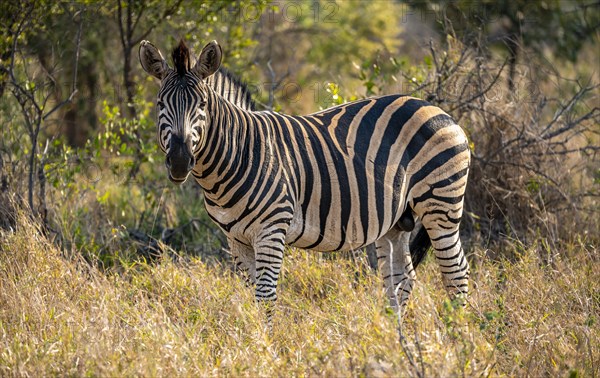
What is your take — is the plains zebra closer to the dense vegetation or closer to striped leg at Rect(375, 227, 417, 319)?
striped leg at Rect(375, 227, 417, 319)

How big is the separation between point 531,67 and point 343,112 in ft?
8.16

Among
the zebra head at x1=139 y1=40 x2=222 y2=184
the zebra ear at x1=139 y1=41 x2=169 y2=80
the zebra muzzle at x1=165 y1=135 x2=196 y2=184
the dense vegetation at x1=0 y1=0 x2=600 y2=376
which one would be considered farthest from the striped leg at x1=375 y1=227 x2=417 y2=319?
the zebra ear at x1=139 y1=41 x2=169 y2=80

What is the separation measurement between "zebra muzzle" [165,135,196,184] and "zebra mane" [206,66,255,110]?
0.76 meters

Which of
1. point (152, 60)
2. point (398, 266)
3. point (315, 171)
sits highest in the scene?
point (152, 60)

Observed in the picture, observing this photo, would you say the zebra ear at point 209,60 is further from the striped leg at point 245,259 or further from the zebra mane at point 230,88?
the striped leg at point 245,259

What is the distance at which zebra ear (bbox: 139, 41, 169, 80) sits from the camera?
4695mm

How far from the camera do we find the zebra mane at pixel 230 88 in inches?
202

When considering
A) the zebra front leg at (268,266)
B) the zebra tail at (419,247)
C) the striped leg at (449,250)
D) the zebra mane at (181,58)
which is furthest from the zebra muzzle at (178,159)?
the zebra tail at (419,247)

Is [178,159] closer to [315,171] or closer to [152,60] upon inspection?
[152,60]

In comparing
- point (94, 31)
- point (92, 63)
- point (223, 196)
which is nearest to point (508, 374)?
point (223, 196)

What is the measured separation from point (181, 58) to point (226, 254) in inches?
107

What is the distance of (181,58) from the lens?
180 inches

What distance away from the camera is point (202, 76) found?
4711 mm

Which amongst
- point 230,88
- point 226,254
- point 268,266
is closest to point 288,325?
point 268,266
